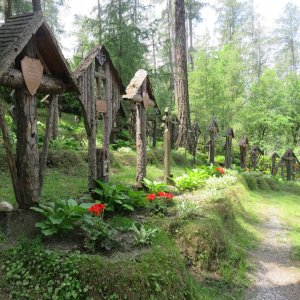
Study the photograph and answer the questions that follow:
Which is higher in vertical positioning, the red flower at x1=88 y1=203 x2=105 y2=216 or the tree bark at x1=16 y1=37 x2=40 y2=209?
the tree bark at x1=16 y1=37 x2=40 y2=209

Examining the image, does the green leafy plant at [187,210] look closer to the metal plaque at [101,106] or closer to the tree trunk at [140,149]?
the tree trunk at [140,149]

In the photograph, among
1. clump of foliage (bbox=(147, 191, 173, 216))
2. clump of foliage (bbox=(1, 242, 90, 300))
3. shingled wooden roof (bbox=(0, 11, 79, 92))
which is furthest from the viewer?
clump of foliage (bbox=(147, 191, 173, 216))

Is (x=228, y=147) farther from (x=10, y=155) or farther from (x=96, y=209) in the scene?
(x=10, y=155)

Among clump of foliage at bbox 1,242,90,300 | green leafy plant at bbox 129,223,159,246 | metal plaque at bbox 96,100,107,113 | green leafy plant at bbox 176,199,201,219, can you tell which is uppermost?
metal plaque at bbox 96,100,107,113

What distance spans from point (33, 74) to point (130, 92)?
3.45 m

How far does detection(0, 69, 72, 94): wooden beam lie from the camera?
4.87 meters

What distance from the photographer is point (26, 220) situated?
17.4 ft

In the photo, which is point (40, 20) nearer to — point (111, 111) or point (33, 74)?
point (33, 74)

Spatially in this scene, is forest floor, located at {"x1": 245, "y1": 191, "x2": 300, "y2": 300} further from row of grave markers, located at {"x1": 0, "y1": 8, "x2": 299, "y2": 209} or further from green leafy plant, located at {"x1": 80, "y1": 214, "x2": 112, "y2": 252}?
row of grave markers, located at {"x1": 0, "y1": 8, "x2": 299, "y2": 209}

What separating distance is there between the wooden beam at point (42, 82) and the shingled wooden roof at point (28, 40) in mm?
117

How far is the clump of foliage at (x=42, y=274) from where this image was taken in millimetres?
4094

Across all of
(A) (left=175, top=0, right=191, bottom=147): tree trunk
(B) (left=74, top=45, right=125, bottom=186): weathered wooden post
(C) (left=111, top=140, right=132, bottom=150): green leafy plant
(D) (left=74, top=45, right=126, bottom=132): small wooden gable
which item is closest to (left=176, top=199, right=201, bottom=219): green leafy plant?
(B) (left=74, top=45, right=125, bottom=186): weathered wooden post

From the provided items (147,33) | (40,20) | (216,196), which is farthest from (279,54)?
(40,20)

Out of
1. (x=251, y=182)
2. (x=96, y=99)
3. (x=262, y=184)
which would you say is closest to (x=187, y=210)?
(x=96, y=99)
